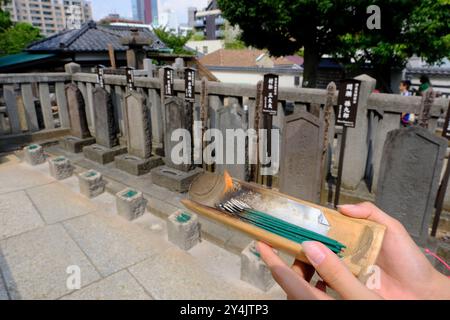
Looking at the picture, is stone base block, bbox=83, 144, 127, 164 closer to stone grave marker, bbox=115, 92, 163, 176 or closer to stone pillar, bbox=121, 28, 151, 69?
stone grave marker, bbox=115, 92, 163, 176

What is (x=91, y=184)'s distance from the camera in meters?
5.06

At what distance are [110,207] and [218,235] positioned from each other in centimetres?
198

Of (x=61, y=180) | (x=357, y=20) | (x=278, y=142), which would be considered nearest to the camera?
(x=278, y=142)

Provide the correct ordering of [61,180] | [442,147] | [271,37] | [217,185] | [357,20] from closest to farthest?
[217,185]
[442,147]
[61,180]
[357,20]
[271,37]

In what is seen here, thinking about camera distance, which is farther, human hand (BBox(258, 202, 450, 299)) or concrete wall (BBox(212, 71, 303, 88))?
concrete wall (BBox(212, 71, 303, 88))

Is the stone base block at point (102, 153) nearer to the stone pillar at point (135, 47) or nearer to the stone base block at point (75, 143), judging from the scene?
the stone base block at point (75, 143)

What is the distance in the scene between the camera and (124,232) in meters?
4.14

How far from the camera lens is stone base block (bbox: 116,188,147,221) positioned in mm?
4387

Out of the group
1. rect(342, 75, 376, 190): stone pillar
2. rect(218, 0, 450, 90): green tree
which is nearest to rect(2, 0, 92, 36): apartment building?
rect(218, 0, 450, 90): green tree

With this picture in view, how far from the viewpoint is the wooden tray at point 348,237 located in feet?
5.35

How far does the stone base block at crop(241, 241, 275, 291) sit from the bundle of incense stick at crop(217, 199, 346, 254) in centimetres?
113

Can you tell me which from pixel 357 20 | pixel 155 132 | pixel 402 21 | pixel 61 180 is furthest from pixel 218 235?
pixel 357 20

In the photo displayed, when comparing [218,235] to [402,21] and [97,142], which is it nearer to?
[97,142]

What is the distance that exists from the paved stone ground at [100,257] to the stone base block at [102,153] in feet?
4.14
